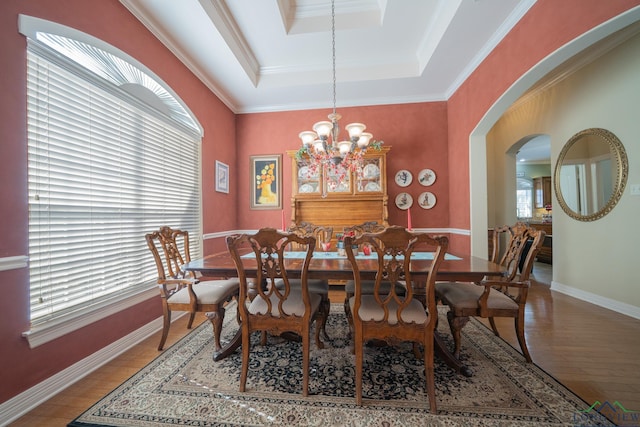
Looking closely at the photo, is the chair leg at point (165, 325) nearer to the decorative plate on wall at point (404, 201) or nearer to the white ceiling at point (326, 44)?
the white ceiling at point (326, 44)

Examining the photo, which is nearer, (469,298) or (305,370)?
(305,370)

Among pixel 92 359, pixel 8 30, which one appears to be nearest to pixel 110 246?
pixel 92 359

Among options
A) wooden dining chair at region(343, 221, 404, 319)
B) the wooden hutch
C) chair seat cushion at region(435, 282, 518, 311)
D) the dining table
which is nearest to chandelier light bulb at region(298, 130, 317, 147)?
wooden dining chair at region(343, 221, 404, 319)

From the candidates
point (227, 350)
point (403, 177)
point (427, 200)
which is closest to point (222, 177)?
point (227, 350)

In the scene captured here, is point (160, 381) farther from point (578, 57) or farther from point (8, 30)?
point (578, 57)

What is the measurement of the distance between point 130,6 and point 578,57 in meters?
4.96

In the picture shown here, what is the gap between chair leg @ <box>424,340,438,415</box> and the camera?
1.31 meters

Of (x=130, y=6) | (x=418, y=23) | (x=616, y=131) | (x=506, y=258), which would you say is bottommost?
(x=506, y=258)

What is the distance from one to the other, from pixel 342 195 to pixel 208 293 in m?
2.40

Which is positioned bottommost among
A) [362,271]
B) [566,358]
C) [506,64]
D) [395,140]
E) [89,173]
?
[566,358]

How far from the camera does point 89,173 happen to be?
1.79m

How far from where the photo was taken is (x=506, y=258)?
6.84 feet

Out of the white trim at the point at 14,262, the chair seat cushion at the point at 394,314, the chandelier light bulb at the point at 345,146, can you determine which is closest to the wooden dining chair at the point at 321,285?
the chair seat cushion at the point at 394,314

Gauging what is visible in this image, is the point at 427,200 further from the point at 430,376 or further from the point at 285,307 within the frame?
the point at 285,307
